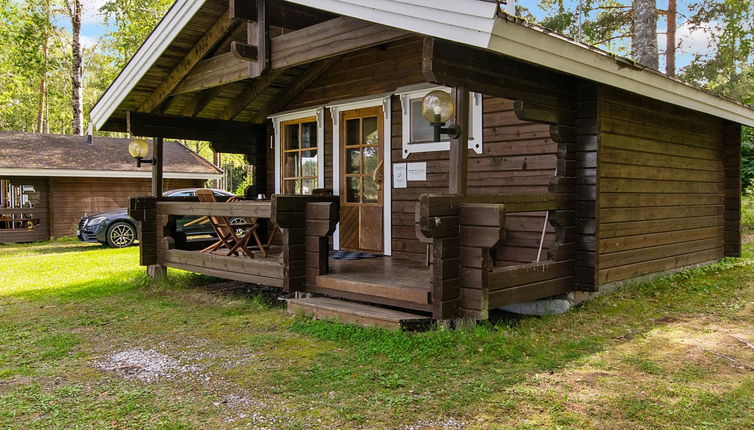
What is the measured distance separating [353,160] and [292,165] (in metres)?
1.37

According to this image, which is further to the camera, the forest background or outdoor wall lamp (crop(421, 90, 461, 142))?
the forest background

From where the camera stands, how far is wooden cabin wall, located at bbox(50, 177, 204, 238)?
15742 millimetres

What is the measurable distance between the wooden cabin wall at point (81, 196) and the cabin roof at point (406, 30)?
9.35 m

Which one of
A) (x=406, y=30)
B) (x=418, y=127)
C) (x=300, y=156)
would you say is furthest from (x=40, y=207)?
(x=406, y=30)

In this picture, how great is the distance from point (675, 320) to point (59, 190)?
15.5 metres

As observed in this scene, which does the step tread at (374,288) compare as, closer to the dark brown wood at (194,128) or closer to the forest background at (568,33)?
the dark brown wood at (194,128)

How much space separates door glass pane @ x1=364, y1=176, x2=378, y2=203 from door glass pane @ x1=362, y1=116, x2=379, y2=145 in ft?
1.51

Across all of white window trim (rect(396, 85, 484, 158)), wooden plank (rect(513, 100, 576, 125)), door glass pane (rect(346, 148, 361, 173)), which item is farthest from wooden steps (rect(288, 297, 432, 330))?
door glass pane (rect(346, 148, 361, 173))

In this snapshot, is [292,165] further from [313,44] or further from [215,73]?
[313,44]

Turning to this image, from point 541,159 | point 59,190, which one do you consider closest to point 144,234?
point 541,159

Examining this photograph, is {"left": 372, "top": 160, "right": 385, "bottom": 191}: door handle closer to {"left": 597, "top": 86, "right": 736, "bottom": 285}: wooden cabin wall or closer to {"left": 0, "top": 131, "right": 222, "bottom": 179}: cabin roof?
{"left": 597, "top": 86, "right": 736, "bottom": 285}: wooden cabin wall

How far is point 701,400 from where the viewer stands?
328 cm

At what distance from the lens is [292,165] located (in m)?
8.69

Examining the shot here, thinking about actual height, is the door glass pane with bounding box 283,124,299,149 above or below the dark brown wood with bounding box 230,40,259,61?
below
